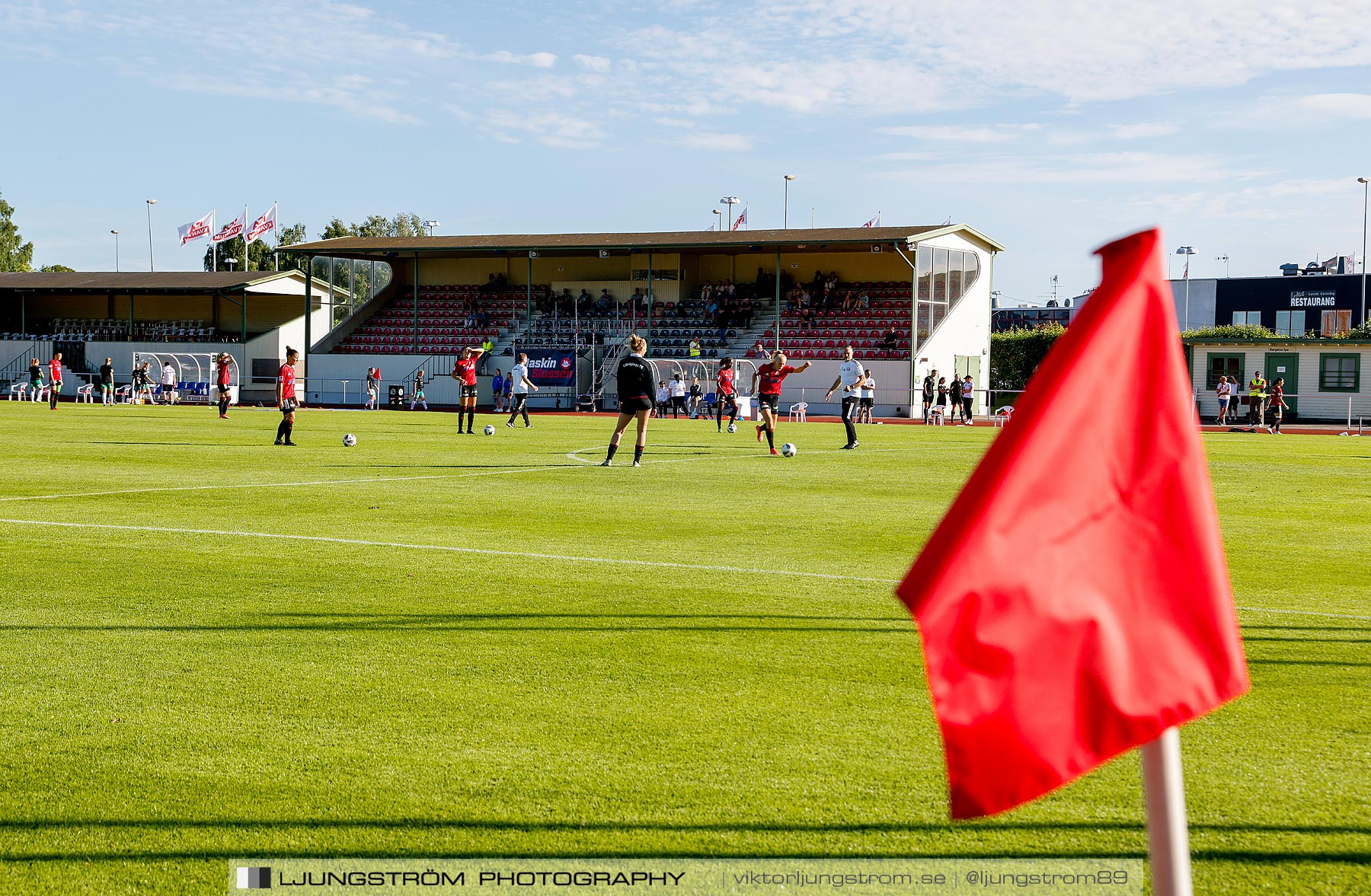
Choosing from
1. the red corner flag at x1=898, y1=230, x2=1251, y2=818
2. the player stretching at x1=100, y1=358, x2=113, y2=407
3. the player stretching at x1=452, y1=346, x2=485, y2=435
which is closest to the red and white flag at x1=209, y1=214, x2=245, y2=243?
the player stretching at x1=100, y1=358, x2=113, y2=407

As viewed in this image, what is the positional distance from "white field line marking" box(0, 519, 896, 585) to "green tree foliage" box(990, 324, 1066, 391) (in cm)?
6118

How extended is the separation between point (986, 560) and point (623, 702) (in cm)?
415

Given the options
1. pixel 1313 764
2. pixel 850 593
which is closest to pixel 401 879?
pixel 1313 764

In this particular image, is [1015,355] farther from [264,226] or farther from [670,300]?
[264,226]

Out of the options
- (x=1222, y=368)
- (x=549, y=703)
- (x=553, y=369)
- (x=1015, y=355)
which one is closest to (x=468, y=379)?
(x=553, y=369)

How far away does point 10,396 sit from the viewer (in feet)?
187

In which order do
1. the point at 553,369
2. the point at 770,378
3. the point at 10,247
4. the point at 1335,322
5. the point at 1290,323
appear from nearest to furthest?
the point at 770,378
the point at 553,369
the point at 1335,322
the point at 1290,323
the point at 10,247

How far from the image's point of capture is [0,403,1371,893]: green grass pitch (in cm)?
406

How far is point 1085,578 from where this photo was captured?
176 cm

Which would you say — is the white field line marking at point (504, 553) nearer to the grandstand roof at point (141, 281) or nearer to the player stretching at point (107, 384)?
the player stretching at point (107, 384)

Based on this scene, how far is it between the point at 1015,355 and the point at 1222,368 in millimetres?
19246

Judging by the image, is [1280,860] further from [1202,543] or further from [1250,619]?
[1250,619]

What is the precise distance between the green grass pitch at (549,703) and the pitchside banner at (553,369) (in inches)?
1632

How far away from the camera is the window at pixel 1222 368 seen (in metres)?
53.4
